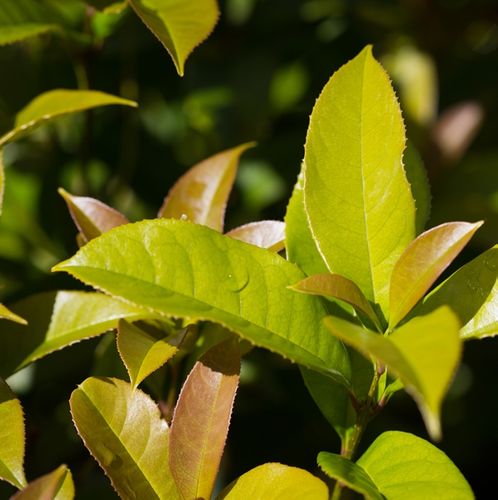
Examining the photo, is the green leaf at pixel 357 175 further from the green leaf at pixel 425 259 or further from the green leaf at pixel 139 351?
the green leaf at pixel 139 351

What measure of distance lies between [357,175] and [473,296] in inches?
6.3

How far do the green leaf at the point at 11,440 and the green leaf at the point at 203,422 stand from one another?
14 centimetres

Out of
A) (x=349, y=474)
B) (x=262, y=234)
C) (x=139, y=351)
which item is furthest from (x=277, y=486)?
(x=262, y=234)

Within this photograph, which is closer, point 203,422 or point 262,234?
point 203,422

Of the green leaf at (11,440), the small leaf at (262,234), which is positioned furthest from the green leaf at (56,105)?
the green leaf at (11,440)

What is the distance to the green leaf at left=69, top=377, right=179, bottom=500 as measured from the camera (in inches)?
30.6

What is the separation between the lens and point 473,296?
814 mm

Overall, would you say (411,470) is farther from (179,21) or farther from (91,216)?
(179,21)

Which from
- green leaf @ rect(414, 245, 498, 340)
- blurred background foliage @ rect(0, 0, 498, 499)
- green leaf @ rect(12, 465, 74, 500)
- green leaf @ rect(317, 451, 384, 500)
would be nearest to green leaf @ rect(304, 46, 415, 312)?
green leaf @ rect(414, 245, 498, 340)

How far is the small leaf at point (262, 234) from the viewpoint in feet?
3.02

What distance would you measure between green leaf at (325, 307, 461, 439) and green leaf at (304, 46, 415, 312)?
0.61 ft

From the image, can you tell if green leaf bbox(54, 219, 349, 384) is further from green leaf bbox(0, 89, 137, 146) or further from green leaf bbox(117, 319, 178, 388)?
green leaf bbox(0, 89, 137, 146)

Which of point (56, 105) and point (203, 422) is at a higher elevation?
point (56, 105)

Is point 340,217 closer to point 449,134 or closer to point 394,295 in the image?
point 394,295
